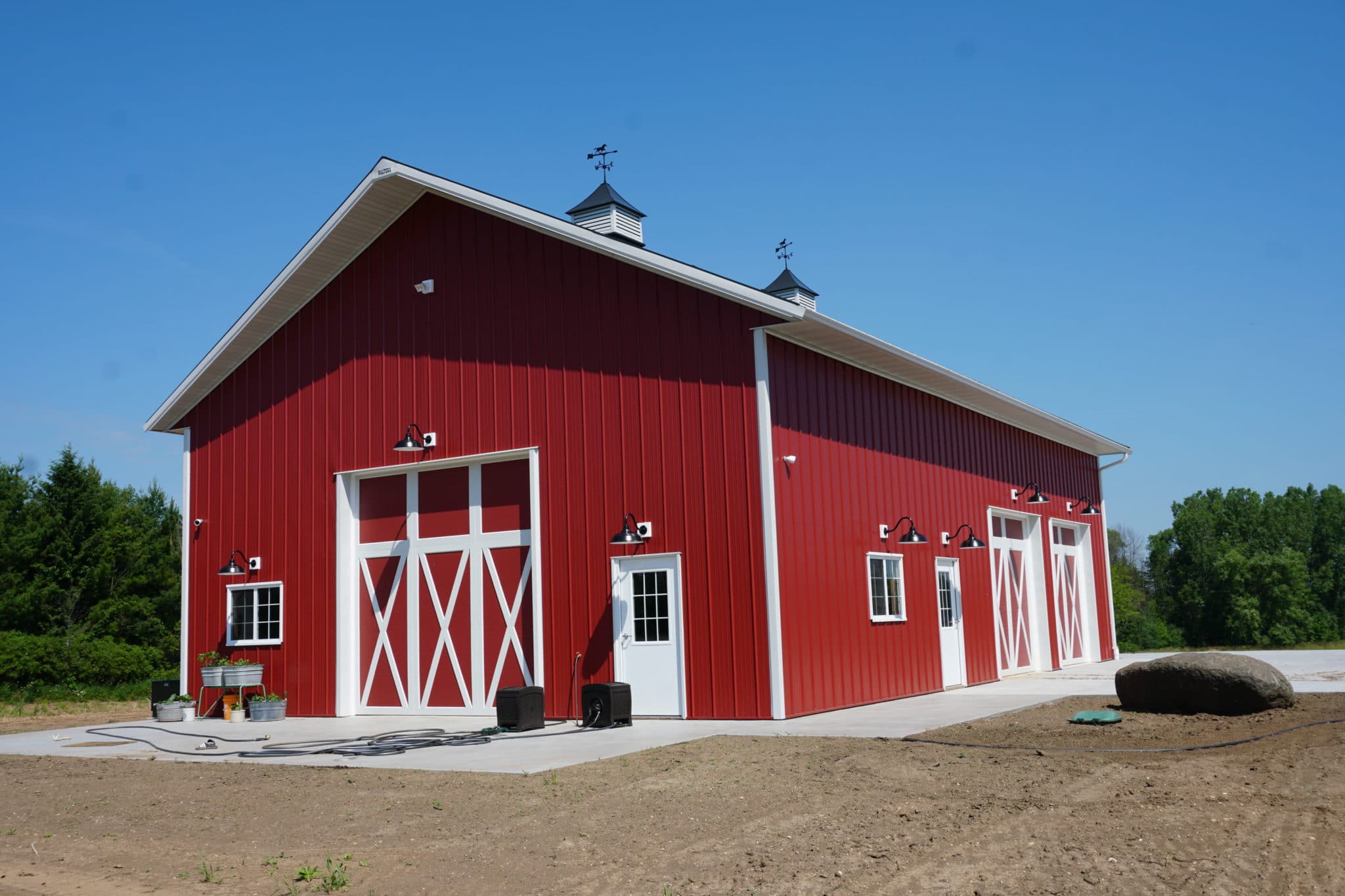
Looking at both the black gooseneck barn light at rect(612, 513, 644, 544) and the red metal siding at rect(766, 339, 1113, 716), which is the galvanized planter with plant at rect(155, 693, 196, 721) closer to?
the black gooseneck barn light at rect(612, 513, 644, 544)

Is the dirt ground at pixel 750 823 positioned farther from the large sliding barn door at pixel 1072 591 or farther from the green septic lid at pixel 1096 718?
the large sliding barn door at pixel 1072 591

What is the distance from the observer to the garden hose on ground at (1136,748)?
8742 millimetres

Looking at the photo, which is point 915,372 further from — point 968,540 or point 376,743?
point 376,743

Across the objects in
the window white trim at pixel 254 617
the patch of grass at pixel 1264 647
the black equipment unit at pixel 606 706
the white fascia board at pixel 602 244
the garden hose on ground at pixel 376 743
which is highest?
the white fascia board at pixel 602 244

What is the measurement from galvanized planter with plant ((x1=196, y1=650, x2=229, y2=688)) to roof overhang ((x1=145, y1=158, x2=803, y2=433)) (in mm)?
4079

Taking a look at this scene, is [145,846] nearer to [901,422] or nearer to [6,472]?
[901,422]

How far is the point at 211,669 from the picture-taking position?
16156 millimetres

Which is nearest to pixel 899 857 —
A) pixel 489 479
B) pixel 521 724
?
pixel 521 724

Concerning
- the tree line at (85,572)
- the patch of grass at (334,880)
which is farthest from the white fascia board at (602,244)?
the tree line at (85,572)

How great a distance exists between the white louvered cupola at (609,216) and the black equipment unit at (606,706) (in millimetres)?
6639

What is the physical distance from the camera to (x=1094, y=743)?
9.41 m

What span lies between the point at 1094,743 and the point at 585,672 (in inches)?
248

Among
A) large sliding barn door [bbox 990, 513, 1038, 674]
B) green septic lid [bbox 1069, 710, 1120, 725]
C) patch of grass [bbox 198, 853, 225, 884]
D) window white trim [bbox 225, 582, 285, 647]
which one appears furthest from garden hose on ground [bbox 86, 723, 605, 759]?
large sliding barn door [bbox 990, 513, 1038, 674]

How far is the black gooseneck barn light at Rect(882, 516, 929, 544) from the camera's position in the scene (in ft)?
49.5
